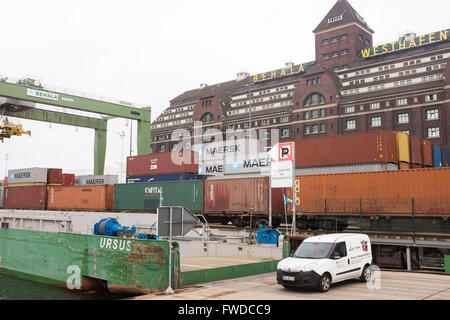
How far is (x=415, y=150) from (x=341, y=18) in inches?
2268

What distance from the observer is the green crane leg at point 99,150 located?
44.5 metres

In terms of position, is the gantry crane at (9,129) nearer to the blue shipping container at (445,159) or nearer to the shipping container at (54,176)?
the shipping container at (54,176)

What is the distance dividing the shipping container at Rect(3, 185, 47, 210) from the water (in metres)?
19.1

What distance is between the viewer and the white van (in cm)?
1082

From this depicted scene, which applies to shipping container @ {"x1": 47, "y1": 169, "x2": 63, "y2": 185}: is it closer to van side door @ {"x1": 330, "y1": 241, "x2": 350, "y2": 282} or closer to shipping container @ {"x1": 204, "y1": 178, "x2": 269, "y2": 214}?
shipping container @ {"x1": 204, "y1": 178, "x2": 269, "y2": 214}

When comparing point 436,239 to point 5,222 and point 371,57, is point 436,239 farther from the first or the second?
point 371,57

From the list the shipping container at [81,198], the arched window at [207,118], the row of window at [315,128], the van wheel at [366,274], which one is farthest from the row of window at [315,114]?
the van wheel at [366,274]

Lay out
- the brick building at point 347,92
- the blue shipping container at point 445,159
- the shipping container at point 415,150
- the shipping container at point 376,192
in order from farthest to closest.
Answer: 1. the brick building at point 347,92
2. the blue shipping container at point 445,159
3. the shipping container at point 415,150
4. the shipping container at point 376,192

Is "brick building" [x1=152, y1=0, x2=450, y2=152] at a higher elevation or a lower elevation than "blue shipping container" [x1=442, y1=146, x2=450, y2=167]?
higher

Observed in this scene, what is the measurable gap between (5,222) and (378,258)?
31823 mm

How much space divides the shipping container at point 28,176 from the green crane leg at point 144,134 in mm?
10029

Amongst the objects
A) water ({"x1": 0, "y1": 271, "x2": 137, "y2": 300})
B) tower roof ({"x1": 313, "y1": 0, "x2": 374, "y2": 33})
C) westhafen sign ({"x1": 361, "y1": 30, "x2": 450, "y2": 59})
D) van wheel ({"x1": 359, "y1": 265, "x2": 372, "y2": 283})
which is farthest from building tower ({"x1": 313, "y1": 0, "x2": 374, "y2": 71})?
water ({"x1": 0, "y1": 271, "x2": 137, "y2": 300})
